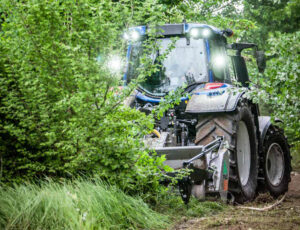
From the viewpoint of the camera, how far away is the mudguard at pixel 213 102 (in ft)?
16.8

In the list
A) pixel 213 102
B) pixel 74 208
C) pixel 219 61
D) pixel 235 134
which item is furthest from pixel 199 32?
pixel 74 208

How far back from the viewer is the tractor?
15.6ft

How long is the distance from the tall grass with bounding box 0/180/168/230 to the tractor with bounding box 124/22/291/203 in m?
0.71

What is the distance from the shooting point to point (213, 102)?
516cm

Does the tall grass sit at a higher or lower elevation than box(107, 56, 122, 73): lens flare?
lower

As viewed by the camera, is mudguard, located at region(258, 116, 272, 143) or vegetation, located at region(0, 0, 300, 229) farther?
mudguard, located at region(258, 116, 272, 143)

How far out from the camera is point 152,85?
5.73 meters

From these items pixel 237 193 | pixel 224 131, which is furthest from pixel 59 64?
pixel 237 193

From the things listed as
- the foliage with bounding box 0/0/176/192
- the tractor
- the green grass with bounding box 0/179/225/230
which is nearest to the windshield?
the tractor

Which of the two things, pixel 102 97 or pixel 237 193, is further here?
pixel 237 193

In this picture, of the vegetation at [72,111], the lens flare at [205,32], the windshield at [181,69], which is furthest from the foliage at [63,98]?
the lens flare at [205,32]

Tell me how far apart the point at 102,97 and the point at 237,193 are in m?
2.39

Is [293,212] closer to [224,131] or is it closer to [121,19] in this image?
[224,131]

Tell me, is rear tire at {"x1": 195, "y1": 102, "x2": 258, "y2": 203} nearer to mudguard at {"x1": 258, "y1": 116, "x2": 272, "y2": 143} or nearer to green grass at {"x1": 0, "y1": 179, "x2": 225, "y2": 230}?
mudguard at {"x1": 258, "y1": 116, "x2": 272, "y2": 143}
